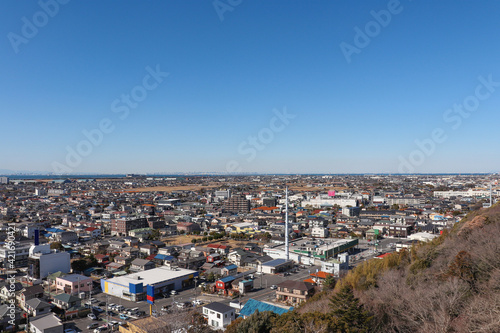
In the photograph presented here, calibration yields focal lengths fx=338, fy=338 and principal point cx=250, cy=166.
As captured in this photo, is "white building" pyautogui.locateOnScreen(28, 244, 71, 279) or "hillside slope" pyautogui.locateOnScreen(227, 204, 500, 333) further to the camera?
"white building" pyautogui.locateOnScreen(28, 244, 71, 279)

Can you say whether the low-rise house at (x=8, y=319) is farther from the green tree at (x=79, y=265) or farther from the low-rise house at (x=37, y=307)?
the green tree at (x=79, y=265)

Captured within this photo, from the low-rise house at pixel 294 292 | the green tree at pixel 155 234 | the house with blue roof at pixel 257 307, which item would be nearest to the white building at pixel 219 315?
the house with blue roof at pixel 257 307

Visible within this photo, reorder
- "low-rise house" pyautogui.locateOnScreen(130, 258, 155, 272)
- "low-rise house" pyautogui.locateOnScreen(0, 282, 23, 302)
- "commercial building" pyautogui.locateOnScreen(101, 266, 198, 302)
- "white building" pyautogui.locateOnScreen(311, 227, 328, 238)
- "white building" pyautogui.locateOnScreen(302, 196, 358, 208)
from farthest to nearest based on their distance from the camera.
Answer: "white building" pyautogui.locateOnScreen(302, 196, 358, 208) → "white building" pyautogui.locateOnScreen(311, 227, 328, 238) → "low-rise house" pyautogui.locateOnScreen(130, 258, 155, 272) → "commercial building" pyautogui.locateOnScreen(101, 266, 198, 302) → "low-rise house" pyautogui.locateOnScreen(0, 282, 23, 302)

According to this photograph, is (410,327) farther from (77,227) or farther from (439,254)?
(77,227)

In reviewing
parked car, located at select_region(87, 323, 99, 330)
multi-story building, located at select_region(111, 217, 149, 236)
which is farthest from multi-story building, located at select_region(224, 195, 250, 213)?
parked car, located at select_region(87, 323, 99, 330)

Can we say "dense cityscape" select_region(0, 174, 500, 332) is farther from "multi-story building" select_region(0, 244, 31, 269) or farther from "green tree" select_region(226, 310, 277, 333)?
"green tree" select_region(226, 310, 277, 333)
